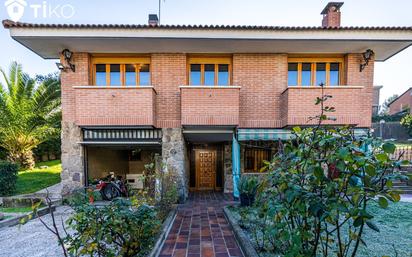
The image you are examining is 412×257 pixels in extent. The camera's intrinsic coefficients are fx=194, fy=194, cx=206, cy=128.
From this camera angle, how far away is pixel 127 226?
11.6 ft

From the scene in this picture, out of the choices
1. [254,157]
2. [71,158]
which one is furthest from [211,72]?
[71,158]

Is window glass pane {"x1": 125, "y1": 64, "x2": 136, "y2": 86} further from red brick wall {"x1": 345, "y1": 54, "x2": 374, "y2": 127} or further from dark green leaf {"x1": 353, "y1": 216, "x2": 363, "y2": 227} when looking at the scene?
red brick wall {"x1": 345, "y1": 54, "x2": 374, "y2": 127}

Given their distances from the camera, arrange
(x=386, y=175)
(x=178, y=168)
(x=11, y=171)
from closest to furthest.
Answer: (x=386, y=175), (x=178, y=168), (x=11, y=171)

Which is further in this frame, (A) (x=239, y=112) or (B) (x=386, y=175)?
(A) (x=239, y=112)

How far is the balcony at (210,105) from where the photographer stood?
8906 millimetres

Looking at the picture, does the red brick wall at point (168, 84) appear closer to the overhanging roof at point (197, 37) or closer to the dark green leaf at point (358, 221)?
the overhanging roof at point (197, 37)

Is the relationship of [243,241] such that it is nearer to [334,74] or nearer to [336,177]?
[336,177]

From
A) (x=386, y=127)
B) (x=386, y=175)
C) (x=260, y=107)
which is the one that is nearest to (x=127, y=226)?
(x=386, y=175)

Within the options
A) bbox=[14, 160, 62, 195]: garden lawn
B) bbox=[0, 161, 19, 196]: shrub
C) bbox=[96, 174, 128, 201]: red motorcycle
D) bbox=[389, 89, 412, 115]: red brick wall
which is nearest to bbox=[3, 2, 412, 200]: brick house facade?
bbox=[96, 174, 128, 201]: red motorcycle

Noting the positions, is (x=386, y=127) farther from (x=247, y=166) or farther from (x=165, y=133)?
(x=165, y=133)

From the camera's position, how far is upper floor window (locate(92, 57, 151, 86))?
31.4 feet

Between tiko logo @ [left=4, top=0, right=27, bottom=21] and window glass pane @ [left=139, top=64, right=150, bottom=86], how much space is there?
230 inches

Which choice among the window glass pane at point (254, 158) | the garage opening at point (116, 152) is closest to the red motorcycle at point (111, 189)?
the garage opening at point (116, 152)

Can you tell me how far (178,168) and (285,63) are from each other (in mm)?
7359
